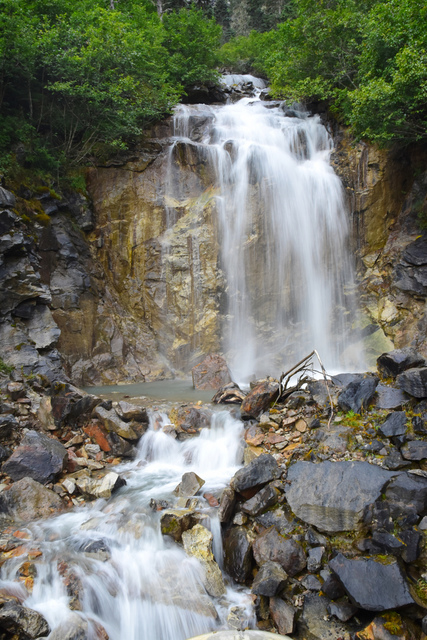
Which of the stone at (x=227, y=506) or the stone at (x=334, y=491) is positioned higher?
the stone at (x=334, y=491)

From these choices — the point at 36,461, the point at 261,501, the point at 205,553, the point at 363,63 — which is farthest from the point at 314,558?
the point at 363,63

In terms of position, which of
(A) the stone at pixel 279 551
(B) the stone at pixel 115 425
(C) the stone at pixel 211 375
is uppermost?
(C) the stone at pixel 211 375

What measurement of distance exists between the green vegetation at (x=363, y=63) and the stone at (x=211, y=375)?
921 cm

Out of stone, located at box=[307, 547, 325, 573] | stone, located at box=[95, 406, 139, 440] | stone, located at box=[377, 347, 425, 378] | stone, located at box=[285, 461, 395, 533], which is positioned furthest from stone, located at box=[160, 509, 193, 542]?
stone, located at box=[377, 347, 425, 378]

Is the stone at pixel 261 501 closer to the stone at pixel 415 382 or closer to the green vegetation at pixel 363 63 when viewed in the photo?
the stone at pixel 415 382

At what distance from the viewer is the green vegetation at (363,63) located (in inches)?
443

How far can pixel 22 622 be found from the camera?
11.3 ft

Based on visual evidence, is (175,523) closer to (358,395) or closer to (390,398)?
(358,395)

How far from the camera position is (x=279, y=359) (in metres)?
13.7

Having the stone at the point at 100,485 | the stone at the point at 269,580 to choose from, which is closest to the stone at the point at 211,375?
the stone at the point at 100,485

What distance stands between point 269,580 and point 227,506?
1.02 metres

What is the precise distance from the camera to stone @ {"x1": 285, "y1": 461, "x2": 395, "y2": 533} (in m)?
4.24

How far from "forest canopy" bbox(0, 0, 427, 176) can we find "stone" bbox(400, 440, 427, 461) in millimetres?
10404

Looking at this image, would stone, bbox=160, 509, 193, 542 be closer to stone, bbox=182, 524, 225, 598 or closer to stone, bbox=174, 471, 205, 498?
stone, bbox=182, 524, 225, 598
